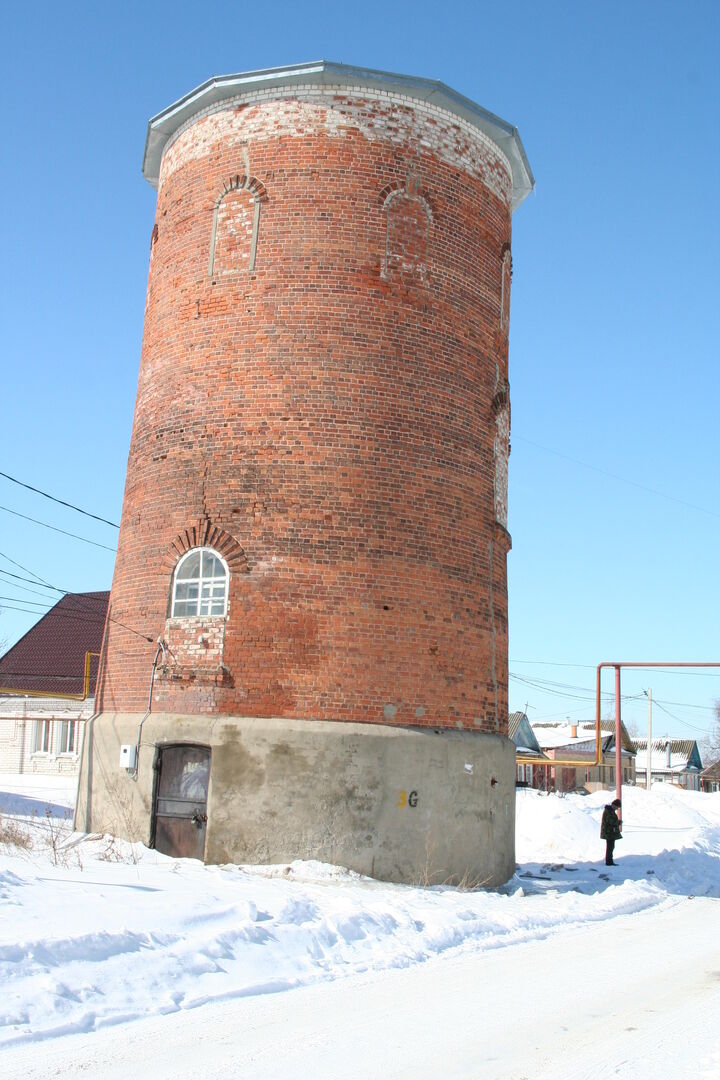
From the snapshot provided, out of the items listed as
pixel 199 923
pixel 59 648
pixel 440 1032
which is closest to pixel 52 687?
pixel 59 648

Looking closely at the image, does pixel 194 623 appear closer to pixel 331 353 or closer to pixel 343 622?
pixel 343 622

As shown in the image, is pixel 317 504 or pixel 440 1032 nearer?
pixel 440 1032

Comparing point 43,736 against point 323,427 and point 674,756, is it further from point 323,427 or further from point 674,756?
point 674,756

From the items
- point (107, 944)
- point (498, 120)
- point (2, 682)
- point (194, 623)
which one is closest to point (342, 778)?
point (194, 623)

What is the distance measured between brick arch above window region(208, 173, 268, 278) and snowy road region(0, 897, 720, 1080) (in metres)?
9.83

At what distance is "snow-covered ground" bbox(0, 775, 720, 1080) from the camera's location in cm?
566

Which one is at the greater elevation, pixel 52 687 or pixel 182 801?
pixel 52 687

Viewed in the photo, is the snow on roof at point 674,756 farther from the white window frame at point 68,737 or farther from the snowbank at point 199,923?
the snowbank at point 199,923

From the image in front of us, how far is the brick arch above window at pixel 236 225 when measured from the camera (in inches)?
559

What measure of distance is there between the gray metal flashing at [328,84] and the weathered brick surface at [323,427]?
0.64ft

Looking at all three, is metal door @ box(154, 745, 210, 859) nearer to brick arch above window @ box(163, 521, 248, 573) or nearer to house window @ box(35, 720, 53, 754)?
brick arch above window @ box(163, 521, 248, 573)

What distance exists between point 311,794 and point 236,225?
8124 mm

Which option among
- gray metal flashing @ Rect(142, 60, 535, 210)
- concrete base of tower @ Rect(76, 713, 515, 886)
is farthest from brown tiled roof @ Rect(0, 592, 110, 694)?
gray metal flashing @ Rect(142, 60, 535, 210)

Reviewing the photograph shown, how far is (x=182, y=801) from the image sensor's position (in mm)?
12688
